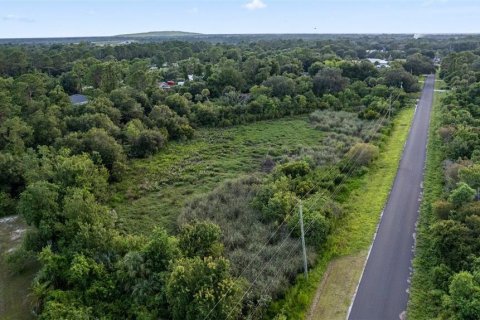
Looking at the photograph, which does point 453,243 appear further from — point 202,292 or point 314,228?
point 202,292

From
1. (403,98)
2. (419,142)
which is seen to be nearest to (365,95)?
(403,98)

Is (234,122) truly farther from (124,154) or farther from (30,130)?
(30,130)

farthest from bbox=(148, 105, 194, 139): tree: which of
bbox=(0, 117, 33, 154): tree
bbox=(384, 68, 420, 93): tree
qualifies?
bbox=(384, 68, 420, 93): tree

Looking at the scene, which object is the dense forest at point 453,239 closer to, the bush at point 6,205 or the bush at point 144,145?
the bush at point 144,145

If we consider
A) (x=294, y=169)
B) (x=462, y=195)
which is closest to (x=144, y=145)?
(x=294, y=169)

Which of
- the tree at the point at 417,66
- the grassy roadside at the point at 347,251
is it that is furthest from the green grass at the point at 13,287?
the tree at the point at 417,66
